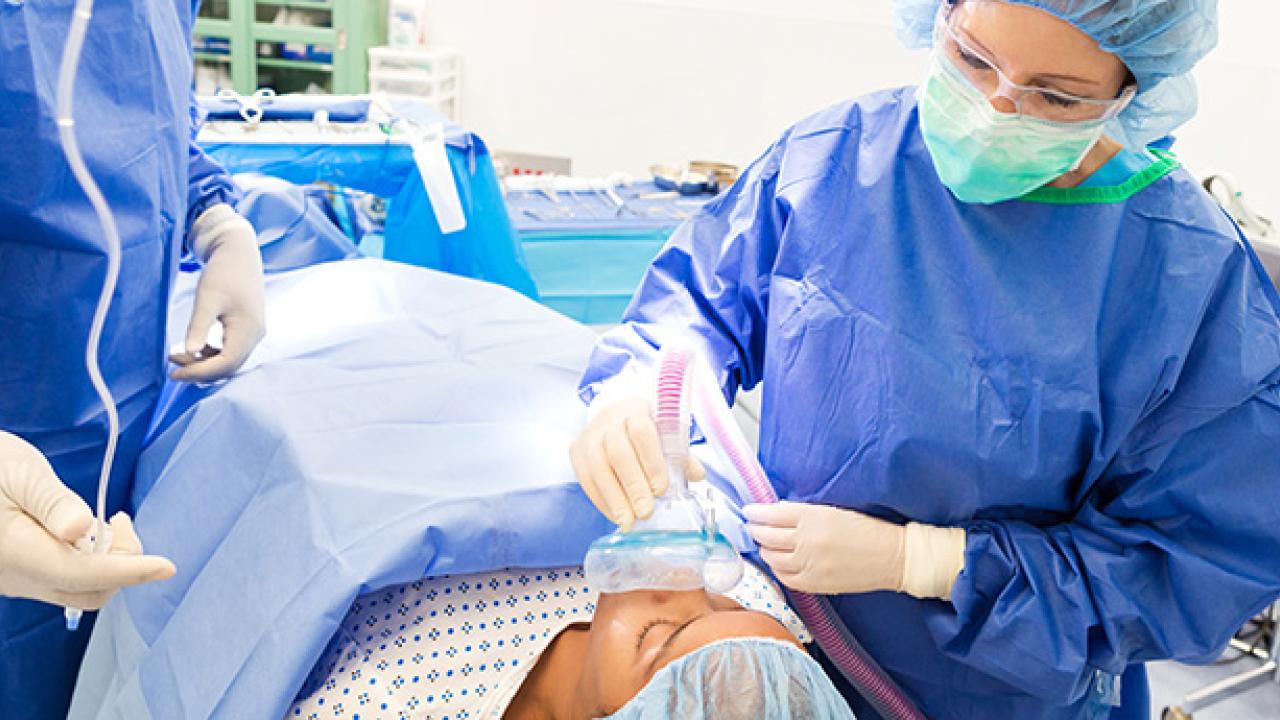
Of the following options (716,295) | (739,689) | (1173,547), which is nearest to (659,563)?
(739,689)

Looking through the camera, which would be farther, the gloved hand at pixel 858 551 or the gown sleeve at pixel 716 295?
the gown sleeve at pixel 716 295

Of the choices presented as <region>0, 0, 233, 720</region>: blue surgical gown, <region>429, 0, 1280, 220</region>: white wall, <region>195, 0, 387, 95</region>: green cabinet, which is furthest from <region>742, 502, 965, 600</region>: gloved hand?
<region>195, 0, 387, 95</region>: green cabinet

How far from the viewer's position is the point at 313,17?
4.49m

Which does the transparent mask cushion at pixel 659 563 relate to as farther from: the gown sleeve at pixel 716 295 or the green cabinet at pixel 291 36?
the green cabinet at pixel 291 36

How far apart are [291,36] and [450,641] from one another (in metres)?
3.83

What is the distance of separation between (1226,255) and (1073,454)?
0.88 feet

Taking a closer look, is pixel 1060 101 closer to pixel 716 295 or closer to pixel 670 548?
pixel 716 295

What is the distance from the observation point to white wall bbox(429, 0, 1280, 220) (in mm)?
4281

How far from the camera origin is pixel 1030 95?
3.46 feet

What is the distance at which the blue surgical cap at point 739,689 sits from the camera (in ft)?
2.97

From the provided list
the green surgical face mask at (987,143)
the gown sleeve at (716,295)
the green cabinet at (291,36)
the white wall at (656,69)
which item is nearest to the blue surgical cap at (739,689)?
the gown sleeve at (716,295)

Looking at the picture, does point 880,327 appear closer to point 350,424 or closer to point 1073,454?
point 1073,454

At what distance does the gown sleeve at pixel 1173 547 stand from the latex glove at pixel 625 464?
0.35 m

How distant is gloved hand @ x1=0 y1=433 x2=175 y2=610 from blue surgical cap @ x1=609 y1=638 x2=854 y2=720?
44 cm
